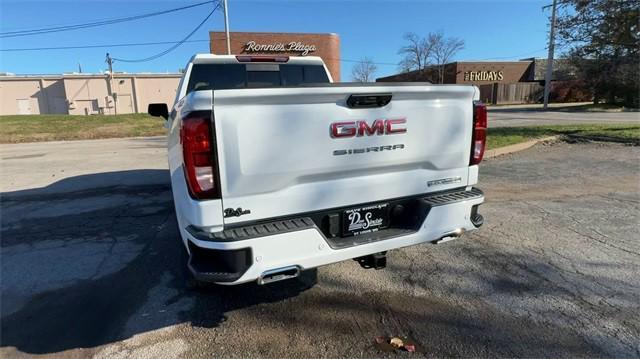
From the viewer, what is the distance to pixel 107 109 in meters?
46.8

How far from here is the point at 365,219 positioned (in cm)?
297

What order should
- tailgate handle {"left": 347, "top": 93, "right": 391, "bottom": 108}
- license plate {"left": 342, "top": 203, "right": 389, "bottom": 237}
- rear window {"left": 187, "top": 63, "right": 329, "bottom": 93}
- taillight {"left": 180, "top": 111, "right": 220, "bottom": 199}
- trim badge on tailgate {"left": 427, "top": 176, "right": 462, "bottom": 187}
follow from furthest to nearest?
1. rear window {"left": 187, "top": 63, "right": 329, "bottom": 93}
2. trim badge on tailgate {"left": 427, "top": 176, "right": 462, "bottom": 187}
3. license plate {"left": 342, "top": 203, "right": 389, "bottom": 237}
4. tailgate handle {"left": 347, "top": 93, "right": 391, "bottom": 108}
5. taillight {"left": 180, "top": 111, "right": 220, "bottom": 199}

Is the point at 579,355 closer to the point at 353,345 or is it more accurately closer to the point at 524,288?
the point at 524,288

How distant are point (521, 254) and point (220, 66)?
4112 mm

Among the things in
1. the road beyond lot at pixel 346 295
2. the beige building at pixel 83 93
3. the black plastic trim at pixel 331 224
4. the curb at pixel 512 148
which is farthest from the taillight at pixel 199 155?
the beige building at pixel 83 93

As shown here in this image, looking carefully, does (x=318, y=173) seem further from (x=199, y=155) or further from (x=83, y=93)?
(x=83, y=93)

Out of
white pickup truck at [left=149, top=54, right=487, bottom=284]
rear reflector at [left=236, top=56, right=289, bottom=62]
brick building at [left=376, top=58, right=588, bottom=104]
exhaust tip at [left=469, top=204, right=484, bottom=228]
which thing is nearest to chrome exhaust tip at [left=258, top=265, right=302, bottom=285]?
white pickup truck at [left=149, top=54, right=487, bottom=284]

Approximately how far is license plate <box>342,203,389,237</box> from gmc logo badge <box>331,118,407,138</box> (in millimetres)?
557

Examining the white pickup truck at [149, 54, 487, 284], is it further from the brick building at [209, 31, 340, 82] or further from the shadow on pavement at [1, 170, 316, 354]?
the brick building at [209, 31, 340, 82]

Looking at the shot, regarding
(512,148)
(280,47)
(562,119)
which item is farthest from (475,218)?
(280,47)

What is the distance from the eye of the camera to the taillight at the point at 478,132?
327cm

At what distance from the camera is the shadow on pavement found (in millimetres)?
3049

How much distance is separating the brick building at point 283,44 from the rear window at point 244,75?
99.4ft

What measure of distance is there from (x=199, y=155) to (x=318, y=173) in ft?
2.66
